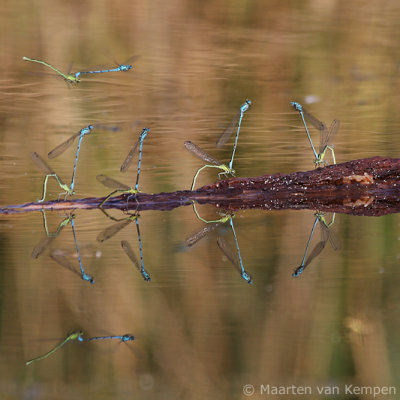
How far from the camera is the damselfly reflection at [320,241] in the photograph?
7.23ft

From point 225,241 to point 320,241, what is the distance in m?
0.31

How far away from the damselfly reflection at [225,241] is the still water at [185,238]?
0.03m

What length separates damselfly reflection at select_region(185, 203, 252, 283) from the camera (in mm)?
2167

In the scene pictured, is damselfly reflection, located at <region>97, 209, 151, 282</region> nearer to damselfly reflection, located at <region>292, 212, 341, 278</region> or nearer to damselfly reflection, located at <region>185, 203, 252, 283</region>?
damselfly reflection, located at <region>185, 203, 252, 283</region>

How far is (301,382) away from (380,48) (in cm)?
654

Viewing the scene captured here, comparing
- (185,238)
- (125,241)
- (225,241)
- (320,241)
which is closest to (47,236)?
(125,241)

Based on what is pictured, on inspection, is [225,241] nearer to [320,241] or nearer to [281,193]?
[320,241]

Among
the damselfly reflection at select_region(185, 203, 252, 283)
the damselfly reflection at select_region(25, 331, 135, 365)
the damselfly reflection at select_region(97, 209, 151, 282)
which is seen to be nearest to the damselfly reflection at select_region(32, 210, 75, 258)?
the damselfly reflection at select_region(97, 209, 151, 282)

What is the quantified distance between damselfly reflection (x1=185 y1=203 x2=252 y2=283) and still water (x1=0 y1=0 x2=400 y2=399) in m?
0.03

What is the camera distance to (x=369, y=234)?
8.60 ft

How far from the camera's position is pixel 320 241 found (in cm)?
252

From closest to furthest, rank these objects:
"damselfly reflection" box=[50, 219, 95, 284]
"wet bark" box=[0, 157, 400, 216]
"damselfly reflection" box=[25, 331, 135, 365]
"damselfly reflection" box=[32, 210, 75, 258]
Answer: "damselfly reflection" box=[25, 331, 135, 365]
"damselfly reflection" box=[50, 219, 95, 284]
"damselfly reflection" box=[32, 210, 75, 258]
"wet bark" box=[0, 157, 400, 216]

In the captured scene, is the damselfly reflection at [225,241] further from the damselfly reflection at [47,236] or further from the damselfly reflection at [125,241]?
the damselfly reflection at [47,236]

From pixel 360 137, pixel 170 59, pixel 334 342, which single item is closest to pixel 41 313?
pixel 334 342
